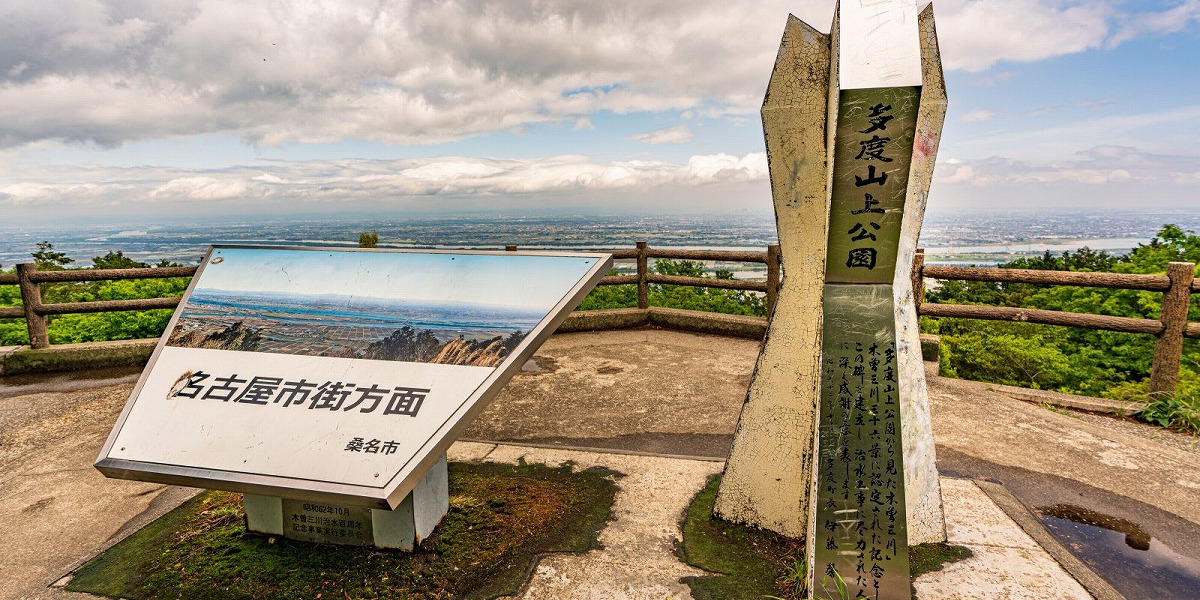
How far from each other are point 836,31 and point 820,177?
51cm

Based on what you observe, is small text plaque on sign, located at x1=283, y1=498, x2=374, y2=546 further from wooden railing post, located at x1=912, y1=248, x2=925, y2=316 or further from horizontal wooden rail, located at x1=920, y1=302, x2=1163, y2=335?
horizontal wooden rail, located at x1=920, y1=302, x2=1163, y2=335

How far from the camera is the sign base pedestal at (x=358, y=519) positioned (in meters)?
2.21

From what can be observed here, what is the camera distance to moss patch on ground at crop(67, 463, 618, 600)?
81.2 inches

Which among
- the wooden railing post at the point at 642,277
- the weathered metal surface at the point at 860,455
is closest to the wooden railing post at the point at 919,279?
the wooden railing post at the point at 642,277

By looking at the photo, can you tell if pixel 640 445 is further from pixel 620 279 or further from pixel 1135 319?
pixel 1135 319

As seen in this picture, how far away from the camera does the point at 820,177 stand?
221cm

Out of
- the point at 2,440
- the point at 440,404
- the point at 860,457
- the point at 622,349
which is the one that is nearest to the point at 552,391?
the point at 622,349

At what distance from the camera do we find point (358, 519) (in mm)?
2244

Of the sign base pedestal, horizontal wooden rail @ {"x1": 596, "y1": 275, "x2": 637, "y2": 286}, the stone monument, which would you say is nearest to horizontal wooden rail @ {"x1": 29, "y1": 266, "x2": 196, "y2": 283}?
the sign base pedestal

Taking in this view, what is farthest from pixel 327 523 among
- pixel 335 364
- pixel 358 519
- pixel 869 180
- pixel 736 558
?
pixel 869 180

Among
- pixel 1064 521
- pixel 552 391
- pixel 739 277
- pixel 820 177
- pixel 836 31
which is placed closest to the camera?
pixel 836 31

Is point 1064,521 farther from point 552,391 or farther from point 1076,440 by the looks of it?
point 552,391

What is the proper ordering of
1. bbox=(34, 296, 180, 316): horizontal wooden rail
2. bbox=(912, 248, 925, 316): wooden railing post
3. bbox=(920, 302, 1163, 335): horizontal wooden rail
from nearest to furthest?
bbox=(920, 302, 1163, 335): horizontal wooden rail → bbox=(912, 248, 925, 316): wooden railing post → bbox=(34, 296, 180, 316): horizontal wooden rail

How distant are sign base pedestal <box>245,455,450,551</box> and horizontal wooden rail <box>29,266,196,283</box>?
3.69 meters
